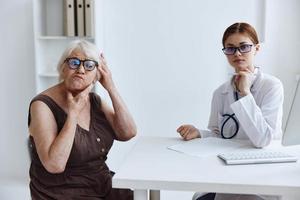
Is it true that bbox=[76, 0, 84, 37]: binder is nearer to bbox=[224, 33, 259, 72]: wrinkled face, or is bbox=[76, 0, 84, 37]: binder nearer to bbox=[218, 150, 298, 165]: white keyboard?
bbox=[224, 33, 259, 72]: wrinkled face

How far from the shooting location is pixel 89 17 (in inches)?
124

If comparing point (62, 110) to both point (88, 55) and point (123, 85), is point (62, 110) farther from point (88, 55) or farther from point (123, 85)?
point (123, 85)

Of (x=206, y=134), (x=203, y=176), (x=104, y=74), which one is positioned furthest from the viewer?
(x=206, y=134)

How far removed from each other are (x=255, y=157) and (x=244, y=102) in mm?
291

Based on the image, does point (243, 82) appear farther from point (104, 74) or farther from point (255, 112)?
point (104, 74)

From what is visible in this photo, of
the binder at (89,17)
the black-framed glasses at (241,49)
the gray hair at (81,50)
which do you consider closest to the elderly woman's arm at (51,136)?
the gray hair at (81,50)

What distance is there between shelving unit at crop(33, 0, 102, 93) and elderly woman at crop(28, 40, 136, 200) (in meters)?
1.51

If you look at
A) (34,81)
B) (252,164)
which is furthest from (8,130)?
(252,164)

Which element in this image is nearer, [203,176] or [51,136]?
[203,176]

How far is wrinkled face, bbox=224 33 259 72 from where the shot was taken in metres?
1.85

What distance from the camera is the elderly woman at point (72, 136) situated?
151cm

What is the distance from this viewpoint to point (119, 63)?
3377 millimetres

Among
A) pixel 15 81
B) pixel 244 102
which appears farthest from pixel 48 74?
pixel 244 102

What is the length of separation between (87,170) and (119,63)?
1.81m
